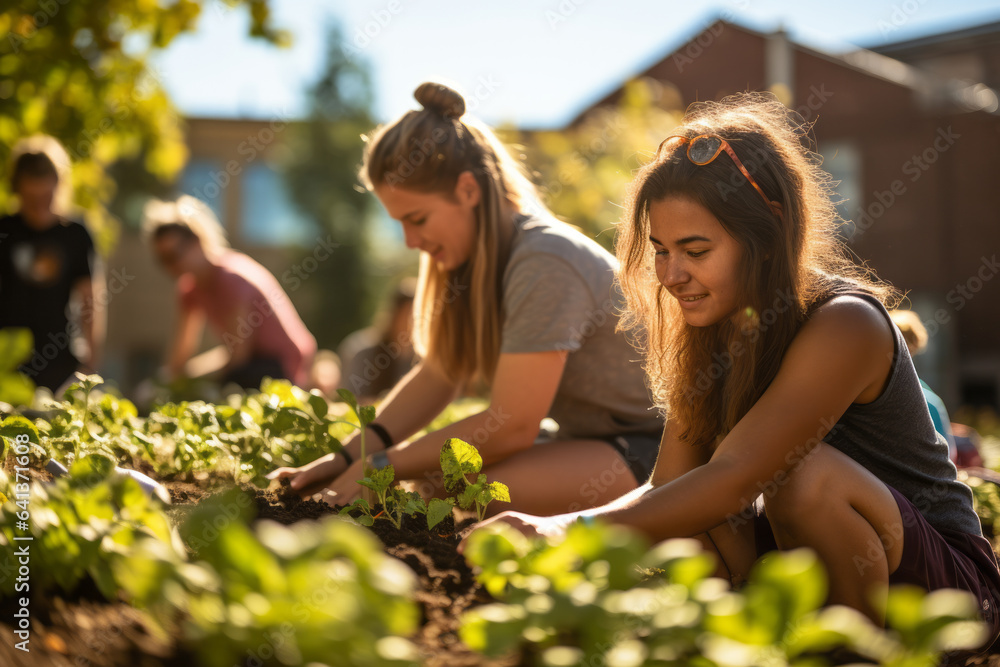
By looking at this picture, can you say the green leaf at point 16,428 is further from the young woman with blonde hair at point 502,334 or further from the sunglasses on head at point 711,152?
the sunglasses on head at point 711,152

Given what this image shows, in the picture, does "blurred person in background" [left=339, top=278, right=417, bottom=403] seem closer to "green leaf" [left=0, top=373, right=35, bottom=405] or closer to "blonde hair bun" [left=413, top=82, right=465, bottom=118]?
"blonde hair bun" [left=413, top=82, right=465, bottom=118]

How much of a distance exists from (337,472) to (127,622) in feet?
4.01

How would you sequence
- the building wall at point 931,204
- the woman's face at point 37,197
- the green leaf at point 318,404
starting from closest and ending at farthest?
→ the green leaf at point 318,404
the woman's face at point 37,197
the building wall at point 931,204

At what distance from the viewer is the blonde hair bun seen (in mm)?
2605

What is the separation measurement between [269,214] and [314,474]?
20930 millimetres

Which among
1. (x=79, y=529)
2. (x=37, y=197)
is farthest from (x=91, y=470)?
(x=37, y=197)

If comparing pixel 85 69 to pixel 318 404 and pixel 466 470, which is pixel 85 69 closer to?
pixel 318 404

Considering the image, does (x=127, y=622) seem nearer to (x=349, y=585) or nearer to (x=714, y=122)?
(x=349, y=585)

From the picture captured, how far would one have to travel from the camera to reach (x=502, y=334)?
8.45 feet

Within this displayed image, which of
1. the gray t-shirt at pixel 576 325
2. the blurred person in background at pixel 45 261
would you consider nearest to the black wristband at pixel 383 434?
the gray t-shirt at pixel 576 325

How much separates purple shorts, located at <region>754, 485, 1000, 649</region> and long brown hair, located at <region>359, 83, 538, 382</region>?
1373 millimetres

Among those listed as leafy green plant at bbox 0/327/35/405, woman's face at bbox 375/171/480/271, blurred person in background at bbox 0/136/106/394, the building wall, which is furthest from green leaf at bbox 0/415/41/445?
the building wall

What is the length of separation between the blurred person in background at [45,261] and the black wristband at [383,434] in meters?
2.22

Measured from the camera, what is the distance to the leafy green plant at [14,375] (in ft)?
2.85
